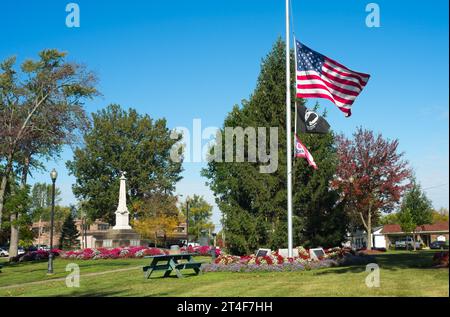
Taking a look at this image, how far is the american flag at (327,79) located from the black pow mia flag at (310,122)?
106cm

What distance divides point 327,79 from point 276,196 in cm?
861

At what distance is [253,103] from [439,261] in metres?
13.2

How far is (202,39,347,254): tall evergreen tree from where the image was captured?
25.9 m

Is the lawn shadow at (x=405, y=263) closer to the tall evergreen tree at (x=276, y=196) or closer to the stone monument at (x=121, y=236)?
the tall evergreen tree at (x=276, y=196)

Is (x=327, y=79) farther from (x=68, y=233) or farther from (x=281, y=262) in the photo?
(x=68, y=233)

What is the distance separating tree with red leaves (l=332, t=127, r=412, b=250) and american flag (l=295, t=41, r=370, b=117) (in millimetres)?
27165

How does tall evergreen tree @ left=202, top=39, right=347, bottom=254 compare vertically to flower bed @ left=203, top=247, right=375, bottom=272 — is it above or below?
above

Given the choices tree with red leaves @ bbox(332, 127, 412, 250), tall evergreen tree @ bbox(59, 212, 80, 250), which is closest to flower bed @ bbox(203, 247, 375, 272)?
tree with red leaves @ bbox(332, 127, 412, 250)

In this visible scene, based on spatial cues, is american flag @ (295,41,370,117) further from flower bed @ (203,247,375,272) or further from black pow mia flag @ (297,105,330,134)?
flower bed @ (203,247,375,272)

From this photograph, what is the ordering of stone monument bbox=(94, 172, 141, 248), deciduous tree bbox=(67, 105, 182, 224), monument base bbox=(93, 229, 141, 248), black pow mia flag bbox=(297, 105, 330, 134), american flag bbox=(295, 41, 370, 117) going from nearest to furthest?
1. american flag bbox=(295, 41, 370, 117)
2. black pow mia flag bbox=(297, 105, 330, 134)
3. monument base bbox=(93, 229, 141, 248)
4. stone monument bbox=(94, 172, 141, 248)
5. deciduous tree bbox=(67, 105, 182, 224)
